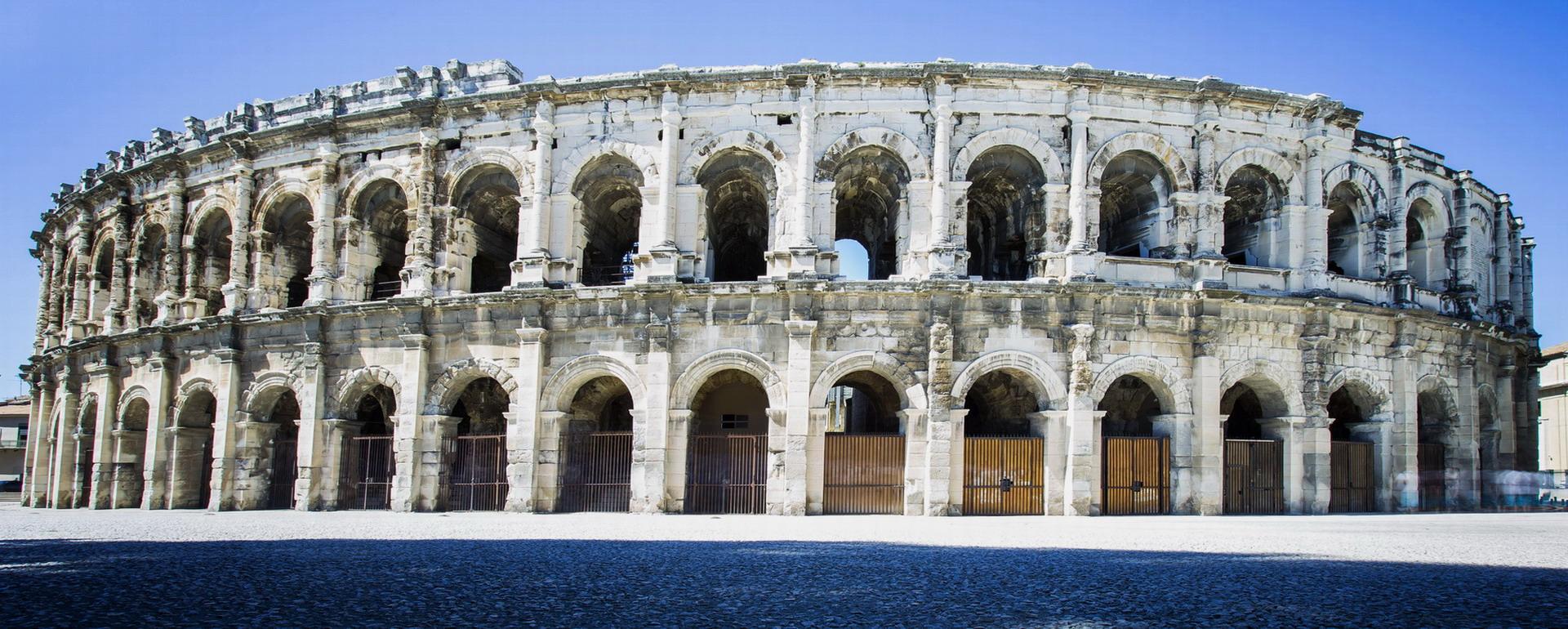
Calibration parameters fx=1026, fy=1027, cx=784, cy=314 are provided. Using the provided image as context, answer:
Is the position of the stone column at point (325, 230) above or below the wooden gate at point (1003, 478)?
above

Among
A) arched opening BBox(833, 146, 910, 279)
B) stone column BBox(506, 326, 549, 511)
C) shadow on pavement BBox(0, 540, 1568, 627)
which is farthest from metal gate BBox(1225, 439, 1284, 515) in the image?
stone column BBox(506, 326, 549, 511)

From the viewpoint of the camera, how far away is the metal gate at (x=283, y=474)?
20.4 metres

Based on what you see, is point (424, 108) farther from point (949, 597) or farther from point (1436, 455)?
point (1436, 455)

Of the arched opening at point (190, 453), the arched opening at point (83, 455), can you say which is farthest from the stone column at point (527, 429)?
the arched opening at point (83, 455)

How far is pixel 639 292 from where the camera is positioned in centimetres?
1759

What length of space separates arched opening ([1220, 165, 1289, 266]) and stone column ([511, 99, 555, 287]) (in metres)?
12.3

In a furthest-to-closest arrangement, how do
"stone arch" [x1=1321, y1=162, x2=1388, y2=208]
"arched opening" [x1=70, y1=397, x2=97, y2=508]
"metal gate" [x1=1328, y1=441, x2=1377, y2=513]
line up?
"arched opening" [x1=70, y1=397, x2=97, y2=508]
"stone arch" [x1=1321, y1=162, x2=1388, y2=208]
"metal gate" [x1=1328, y1=441, x2=1377, y2=513]

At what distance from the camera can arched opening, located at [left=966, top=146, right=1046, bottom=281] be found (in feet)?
60.0

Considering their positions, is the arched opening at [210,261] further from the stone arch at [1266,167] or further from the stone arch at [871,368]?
the stone arch at [1266,167]

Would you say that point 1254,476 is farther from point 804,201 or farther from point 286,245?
point 286,245

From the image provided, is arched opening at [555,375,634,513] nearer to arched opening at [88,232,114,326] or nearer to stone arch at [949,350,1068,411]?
stone arch at [949,350,1068,411]

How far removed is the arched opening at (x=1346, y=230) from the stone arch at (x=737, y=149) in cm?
998

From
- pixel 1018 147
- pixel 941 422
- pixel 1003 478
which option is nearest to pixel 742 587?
pixel 941 422

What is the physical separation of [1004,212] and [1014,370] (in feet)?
13.6
